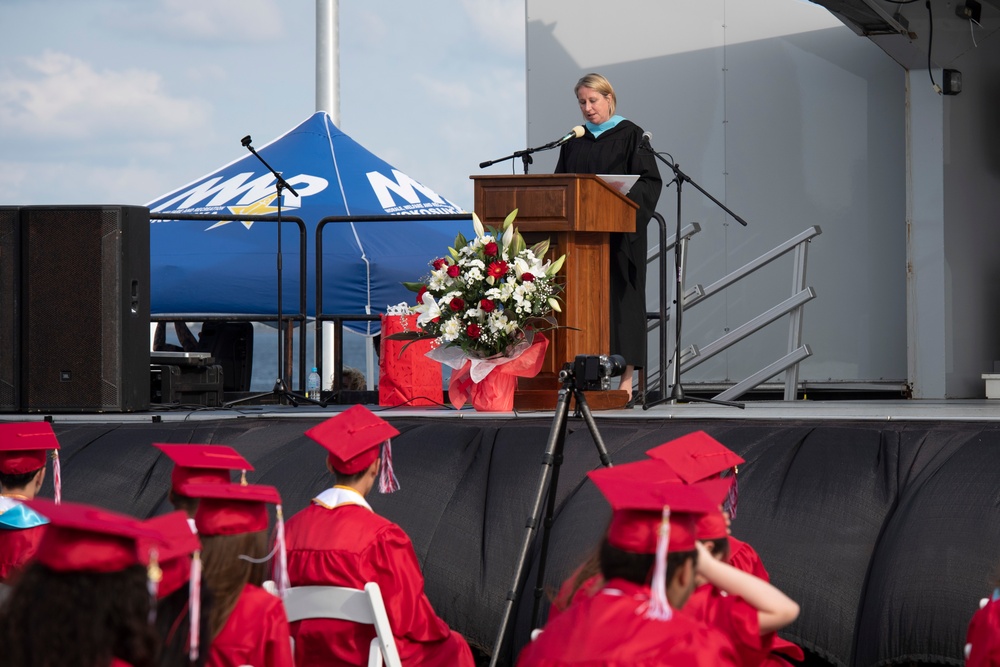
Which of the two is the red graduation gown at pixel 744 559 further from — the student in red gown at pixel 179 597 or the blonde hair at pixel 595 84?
the blonde hair at pixel 595 84

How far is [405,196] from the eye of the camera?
12750 millimetres

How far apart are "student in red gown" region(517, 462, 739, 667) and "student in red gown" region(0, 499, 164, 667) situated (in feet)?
2.40

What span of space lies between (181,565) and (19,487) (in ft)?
6.77

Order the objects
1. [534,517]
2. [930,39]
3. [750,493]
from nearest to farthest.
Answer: [534,517] → [750,493] → [930,39]

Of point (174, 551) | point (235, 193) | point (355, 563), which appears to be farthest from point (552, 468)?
point (235, 193)

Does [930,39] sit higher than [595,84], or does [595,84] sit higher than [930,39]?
[930,39]

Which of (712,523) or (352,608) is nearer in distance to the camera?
(712,523)

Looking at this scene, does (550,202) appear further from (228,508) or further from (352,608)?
(228,508)

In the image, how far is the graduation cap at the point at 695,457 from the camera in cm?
376

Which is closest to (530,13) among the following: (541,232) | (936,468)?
(541,232)

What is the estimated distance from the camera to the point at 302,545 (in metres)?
3.90

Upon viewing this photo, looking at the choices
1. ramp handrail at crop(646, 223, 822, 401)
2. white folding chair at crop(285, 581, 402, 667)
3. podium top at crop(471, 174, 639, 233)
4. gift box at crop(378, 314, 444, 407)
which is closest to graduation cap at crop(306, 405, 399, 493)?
white folding chair at crop(285, 581, 402, 667)

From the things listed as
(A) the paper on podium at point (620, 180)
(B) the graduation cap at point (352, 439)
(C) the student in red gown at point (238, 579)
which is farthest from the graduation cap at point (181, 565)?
(A) the paper on podium at point (620, 180)

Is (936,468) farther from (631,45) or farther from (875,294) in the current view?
(631,45)
